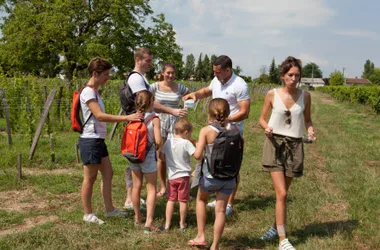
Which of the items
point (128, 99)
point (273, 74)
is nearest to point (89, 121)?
point (128, 99)

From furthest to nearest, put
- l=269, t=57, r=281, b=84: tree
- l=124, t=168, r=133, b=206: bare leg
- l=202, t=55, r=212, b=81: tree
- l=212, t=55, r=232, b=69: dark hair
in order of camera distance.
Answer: l=202, t=55, r=212, b=81: tree
l=269, t=57, r=281, b=84: tree
l=124, t=168, r=133, b=206: bare leg
l=212, t=55, r=232, b=69: dark hair

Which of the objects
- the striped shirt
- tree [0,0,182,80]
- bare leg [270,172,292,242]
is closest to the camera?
bare leg [270,172,292,242]

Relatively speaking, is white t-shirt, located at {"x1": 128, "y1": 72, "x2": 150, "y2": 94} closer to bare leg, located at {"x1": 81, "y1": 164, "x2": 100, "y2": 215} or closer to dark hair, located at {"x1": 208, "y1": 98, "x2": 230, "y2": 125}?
bare leg, located at {"x1": 81, "y1": 164, "x2": 100, "y2": 215}

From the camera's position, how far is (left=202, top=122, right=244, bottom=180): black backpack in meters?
3.54

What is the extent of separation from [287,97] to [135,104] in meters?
1.54

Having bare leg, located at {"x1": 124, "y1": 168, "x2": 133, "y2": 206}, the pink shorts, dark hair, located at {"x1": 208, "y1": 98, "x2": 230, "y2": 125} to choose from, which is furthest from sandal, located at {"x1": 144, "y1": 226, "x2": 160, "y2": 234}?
dark hair, located at {"x1": 208, "y1": 98, "x2": 230, "y2": 125}

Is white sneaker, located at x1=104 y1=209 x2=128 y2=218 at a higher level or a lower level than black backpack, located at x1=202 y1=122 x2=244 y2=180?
lower

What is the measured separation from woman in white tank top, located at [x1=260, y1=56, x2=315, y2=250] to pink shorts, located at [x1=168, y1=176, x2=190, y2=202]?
33.5 inches

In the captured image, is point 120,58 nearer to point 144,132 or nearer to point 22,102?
point 22,102

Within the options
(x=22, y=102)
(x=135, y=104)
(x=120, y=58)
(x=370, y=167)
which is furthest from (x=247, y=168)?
(x=120, y=58)

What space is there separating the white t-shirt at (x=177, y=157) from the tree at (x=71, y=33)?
2764 centimetres

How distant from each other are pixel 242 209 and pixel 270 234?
1.02 metres

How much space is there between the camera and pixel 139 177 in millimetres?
→ 4242

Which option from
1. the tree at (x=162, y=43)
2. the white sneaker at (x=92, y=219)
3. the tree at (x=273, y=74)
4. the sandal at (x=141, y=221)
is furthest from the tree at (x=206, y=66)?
the white sneaker at (x=92, y=219)
